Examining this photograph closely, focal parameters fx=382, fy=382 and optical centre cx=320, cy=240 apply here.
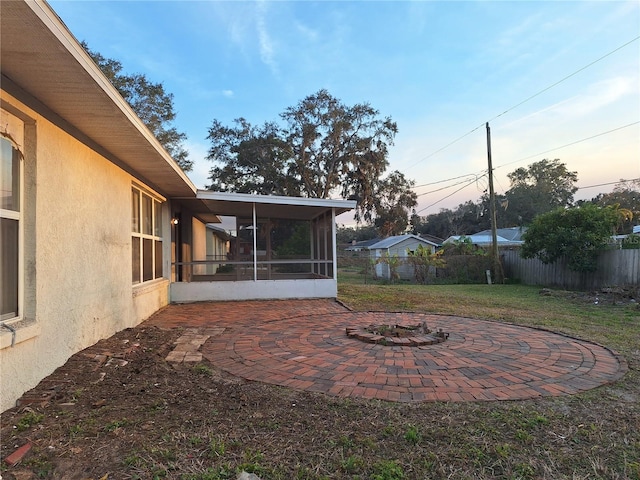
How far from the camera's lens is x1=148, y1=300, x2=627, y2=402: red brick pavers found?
327cm

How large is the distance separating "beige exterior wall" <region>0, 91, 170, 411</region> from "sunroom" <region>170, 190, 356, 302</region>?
11.9ft

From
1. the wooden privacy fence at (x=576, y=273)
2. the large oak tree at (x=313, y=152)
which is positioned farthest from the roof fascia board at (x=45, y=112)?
the large oak tree at (x=313, y=152)

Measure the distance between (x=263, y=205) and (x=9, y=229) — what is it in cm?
737

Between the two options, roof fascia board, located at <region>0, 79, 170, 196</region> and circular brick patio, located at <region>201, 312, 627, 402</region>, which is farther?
circular brick patio, located at <region>201, 312, 627, 402</region>

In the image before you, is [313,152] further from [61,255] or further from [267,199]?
[61,255]

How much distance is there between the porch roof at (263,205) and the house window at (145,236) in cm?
121

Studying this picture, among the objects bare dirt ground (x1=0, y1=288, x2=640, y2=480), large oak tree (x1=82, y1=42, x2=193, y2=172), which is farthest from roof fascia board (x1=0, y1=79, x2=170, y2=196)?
large oak tree (x1=82, y1=42, x2=193, y2=172)

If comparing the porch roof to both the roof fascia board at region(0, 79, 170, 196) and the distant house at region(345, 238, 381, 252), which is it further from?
the distant house at region(345, 238, 381, 252)

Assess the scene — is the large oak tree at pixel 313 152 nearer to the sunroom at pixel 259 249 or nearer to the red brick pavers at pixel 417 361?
the sunroom at pixel 259 249

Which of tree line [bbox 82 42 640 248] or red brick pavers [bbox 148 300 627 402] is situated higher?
tree line [bbox 82 42 640 248]

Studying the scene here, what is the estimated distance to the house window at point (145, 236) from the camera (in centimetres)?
657

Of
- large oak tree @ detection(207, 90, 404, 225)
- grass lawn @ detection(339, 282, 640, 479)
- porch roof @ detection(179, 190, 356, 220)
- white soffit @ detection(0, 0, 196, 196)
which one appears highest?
large oak tree @ detection(207, 90, 404, 225)

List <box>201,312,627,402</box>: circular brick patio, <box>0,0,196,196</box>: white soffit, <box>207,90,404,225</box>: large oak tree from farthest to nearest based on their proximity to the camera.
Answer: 1. <box>207,90,404,225</box>: large oak tree
2. <box>201,312,627,402</box>: circular brick patio
3. <box>0,0,196,196</box>: white soffit

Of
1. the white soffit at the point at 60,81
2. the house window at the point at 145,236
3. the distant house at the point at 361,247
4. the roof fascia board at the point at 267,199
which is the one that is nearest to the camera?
the white soffit at the point at 60,81
